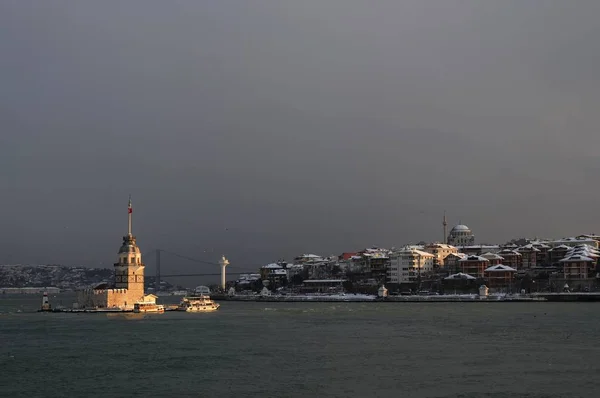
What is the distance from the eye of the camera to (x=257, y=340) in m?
31.8

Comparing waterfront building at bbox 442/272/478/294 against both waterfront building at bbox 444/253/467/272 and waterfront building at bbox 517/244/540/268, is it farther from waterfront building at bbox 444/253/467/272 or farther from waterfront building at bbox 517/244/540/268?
waterfront building at bbox 517/244/540/268

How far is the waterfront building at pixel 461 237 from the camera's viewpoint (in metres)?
123

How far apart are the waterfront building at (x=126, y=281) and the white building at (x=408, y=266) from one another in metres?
52.2

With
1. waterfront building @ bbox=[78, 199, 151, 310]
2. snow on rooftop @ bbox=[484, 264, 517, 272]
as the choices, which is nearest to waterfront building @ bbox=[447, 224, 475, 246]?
snow on rooftop @ bbox=[484, 264, 517, 272]

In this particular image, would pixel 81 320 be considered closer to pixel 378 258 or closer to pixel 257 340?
pixel 257 340

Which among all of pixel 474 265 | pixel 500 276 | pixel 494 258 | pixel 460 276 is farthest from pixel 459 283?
pixel 494 258

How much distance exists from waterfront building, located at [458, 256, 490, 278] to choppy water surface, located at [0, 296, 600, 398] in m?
52.6

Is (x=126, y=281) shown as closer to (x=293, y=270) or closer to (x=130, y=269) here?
(x=130, y=269)

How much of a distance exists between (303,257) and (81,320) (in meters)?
90.4

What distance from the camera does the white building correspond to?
323 ft

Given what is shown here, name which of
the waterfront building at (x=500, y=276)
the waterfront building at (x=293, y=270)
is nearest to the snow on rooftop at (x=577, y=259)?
the waterfront building at (x=500, y=276)

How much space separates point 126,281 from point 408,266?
54.1 m

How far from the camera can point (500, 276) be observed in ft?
291

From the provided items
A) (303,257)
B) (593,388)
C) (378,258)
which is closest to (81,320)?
(593,388)
